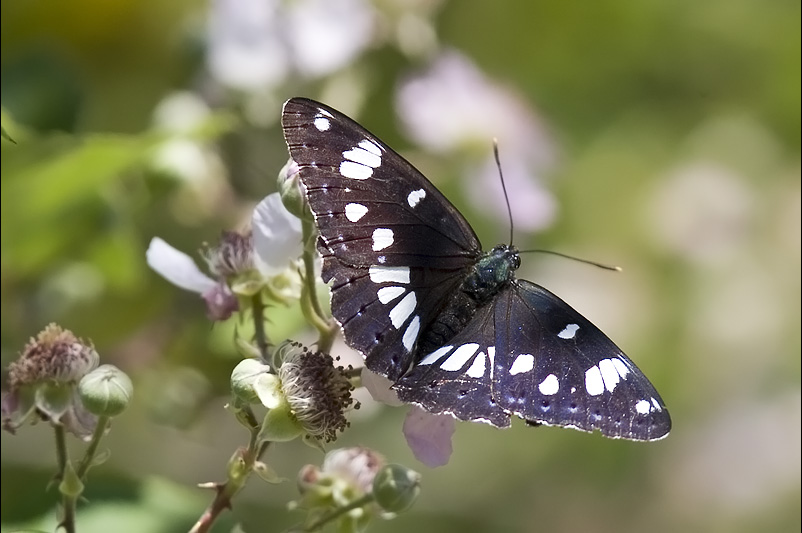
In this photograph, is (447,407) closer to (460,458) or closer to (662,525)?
(460,458)

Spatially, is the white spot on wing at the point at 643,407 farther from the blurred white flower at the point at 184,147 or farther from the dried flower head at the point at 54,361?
the blurred white flower at the point at 184,147

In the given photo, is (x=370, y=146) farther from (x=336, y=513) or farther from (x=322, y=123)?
(x=336, y=513)

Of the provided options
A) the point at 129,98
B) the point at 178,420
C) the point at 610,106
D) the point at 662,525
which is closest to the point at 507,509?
the point at 662,525

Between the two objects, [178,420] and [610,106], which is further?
[610,106]

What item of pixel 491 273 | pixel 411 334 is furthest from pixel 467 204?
pixel 411 334

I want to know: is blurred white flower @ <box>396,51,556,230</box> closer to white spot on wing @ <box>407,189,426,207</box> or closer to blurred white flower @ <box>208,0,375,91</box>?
blurred white flower @ <box>208,0,375,91</box>

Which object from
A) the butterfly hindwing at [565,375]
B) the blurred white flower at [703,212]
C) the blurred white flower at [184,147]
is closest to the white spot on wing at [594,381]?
the butterfly hindwing at [565,375]

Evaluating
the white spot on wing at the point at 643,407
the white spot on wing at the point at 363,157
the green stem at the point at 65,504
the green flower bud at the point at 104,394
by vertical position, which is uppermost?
the white spot on wing at the point at 363,157
